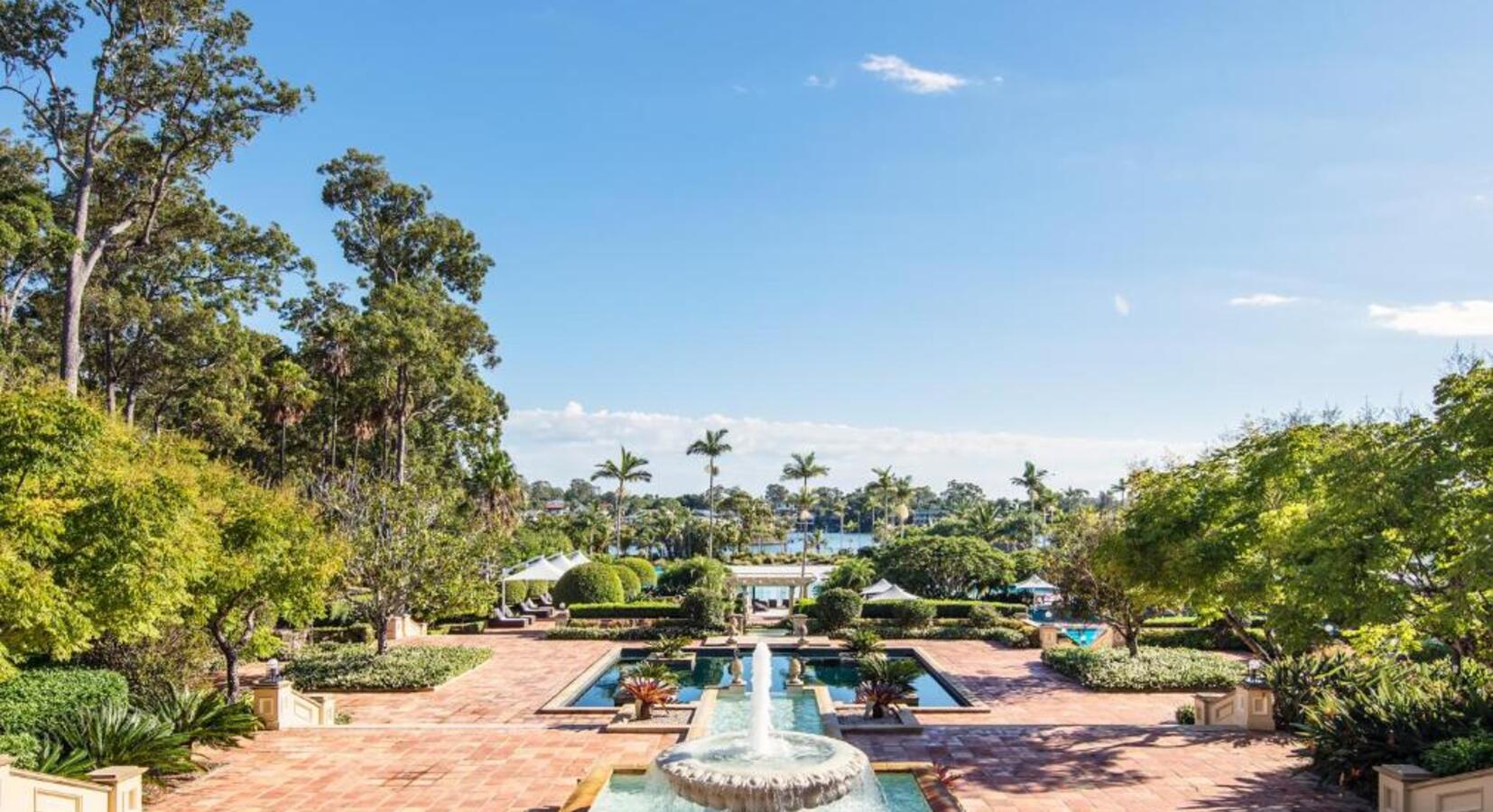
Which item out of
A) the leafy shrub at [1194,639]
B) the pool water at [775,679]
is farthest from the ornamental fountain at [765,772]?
the leafy shrub at [1194,639]

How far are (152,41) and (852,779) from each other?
25.6 metres

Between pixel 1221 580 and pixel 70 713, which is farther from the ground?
pixel 1221 580

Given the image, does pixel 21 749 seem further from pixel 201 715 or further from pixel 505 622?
pixel 505 622

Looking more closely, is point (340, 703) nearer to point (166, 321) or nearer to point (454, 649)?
point (454, 649)

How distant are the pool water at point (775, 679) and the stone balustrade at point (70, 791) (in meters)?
9.62

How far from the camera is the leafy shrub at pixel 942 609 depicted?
32.4 metres

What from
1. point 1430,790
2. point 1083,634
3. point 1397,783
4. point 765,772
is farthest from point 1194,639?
point 765,772

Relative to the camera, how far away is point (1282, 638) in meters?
13.5

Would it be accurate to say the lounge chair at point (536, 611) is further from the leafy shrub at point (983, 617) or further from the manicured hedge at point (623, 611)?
the leafy shrub at point (983, 617)

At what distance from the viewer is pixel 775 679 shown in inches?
941

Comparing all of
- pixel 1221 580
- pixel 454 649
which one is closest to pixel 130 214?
pixel 454 649

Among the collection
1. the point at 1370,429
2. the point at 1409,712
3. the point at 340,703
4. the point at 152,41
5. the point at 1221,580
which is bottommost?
the point at 340,703

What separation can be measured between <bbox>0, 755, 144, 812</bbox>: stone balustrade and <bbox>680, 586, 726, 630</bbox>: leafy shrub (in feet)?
65.2

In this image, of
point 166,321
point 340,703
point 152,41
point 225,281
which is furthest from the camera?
point 225,281
